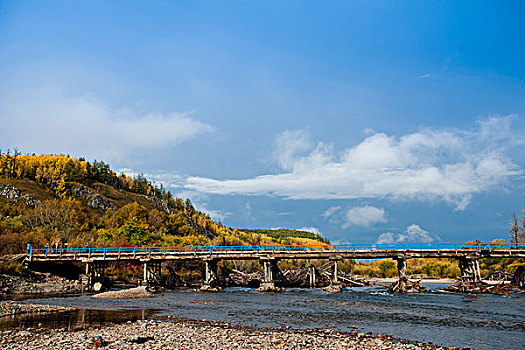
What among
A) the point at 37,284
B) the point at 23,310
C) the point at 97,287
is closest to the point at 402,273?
the point at 97,287

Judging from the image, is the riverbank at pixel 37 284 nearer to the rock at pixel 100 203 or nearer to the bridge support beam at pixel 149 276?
the bridge support beam at pixel 149 276

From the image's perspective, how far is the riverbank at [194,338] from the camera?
58.3ft

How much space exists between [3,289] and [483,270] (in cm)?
9196

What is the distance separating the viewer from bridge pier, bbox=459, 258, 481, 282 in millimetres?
57688

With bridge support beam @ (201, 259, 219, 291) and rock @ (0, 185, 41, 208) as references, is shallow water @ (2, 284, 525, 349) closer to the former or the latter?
bridge support beam @ (201, 259, 219, 291)

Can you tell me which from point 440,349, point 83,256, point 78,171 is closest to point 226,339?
point 440,349

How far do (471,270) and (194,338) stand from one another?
5286cm

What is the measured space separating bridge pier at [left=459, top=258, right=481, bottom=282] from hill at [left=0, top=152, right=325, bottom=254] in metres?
62.9

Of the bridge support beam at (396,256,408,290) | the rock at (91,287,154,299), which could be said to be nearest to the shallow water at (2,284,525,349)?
the rock at (91,287,154,299)

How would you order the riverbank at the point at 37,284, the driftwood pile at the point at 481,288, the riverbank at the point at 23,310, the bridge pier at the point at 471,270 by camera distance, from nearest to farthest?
the riverbank at the point at 23,310 < the riverbank at the point at 37,284 < the driftwood pile at the point at 481,288 < the bridge pier at the point at 471,270

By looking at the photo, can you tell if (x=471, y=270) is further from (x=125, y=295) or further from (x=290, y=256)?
(x=125, y=295)

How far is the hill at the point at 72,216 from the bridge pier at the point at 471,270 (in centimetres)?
6289

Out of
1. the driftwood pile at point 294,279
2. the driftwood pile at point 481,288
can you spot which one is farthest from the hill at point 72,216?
the driftwood pile at point 481,288

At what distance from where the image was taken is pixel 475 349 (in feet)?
60.0
